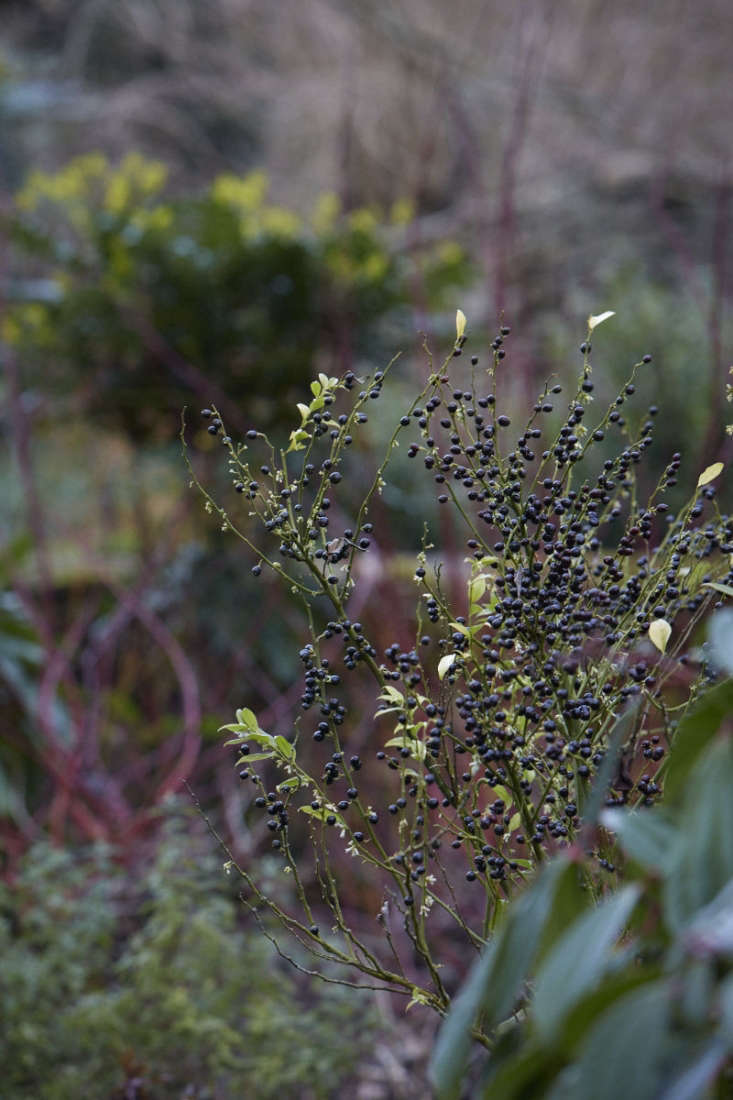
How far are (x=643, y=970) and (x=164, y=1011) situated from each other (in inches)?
48.5

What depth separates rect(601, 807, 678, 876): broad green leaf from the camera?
1.24 feet

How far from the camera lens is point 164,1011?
1.41 metres

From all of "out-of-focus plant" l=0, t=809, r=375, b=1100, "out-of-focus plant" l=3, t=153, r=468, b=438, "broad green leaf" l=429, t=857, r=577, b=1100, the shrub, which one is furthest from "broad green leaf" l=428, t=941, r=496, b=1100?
"out-of-focus plant" l=3, t=153, r=468, b=438

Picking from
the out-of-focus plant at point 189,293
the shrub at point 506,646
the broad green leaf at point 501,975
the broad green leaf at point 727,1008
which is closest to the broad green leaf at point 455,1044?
the broad green leaf at point 501,975

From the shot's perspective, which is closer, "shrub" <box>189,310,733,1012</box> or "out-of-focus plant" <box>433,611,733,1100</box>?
"out-of-focus plant" <box>433,611,733,1100</box>

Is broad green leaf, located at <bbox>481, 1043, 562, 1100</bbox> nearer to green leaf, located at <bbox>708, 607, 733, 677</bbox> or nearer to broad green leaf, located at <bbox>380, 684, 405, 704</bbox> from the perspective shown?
Result: green leaf, located at <bbox>708, 607, 733, 677</bbox>

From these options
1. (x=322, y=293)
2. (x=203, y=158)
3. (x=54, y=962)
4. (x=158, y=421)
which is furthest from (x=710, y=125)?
(x=54, y=962)

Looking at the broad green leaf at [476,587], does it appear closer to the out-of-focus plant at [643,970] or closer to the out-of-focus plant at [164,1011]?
the out-of-focus plant at [643,970]

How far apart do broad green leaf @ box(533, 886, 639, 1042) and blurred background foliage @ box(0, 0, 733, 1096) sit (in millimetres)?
716

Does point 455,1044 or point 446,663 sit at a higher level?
point 446,663

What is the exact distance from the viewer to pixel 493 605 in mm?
702

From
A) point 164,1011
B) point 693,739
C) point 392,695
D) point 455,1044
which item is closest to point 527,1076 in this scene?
point 455,1044

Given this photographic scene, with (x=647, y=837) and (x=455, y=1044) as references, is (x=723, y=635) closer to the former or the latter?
(x=647, y=837)

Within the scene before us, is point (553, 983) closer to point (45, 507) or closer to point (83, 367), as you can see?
point (83, 367)
